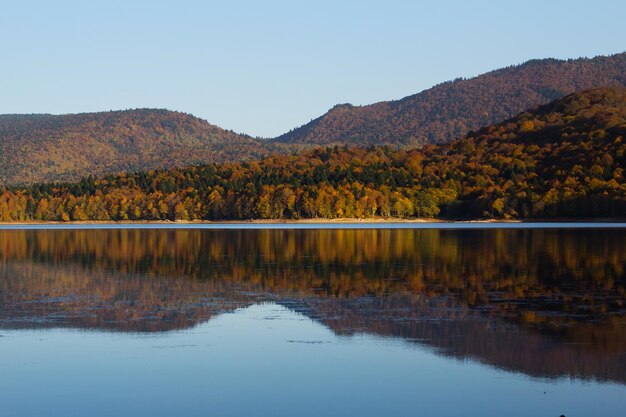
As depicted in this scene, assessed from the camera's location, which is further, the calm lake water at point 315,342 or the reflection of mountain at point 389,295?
the reflection of mountain at point 389,295

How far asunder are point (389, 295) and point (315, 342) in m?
10.1

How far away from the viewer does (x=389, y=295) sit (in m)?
34.7

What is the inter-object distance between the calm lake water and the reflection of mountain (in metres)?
0.08

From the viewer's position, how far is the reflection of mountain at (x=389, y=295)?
24.4 metres

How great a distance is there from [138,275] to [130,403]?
2568cm

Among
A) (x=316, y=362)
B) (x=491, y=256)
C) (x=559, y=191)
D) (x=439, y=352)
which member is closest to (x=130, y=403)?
(x=316, y=362)

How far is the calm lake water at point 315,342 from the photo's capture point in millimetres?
18750

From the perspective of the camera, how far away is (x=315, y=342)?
25.0 metres

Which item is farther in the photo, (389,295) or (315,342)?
(389,295)

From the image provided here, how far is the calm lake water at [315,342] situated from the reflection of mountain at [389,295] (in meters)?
0.08

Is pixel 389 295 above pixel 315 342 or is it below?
above

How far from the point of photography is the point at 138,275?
144 ft

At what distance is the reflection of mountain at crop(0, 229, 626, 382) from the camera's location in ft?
80.1

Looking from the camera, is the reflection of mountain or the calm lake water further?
the reflection of mountain
